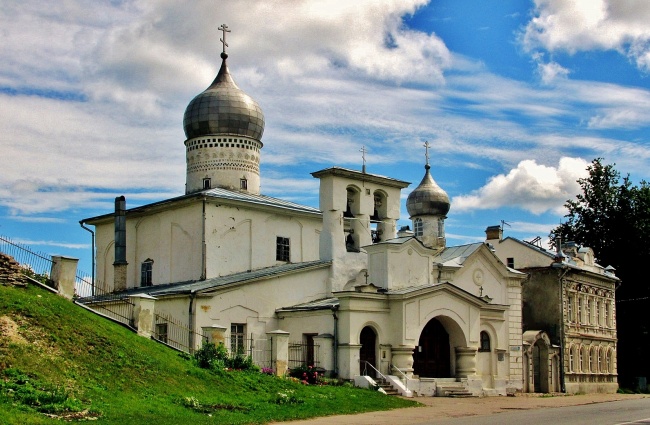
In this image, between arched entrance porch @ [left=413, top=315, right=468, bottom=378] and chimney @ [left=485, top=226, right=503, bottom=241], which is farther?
chimney @ [left=485, top=226, right=503, bottom=241]

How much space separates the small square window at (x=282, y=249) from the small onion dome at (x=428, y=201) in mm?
13012

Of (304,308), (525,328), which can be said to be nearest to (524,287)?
(525,328)

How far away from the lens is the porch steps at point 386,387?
27.1 meters

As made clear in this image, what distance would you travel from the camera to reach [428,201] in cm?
4519

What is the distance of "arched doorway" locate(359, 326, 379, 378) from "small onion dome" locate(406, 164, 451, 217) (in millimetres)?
17305

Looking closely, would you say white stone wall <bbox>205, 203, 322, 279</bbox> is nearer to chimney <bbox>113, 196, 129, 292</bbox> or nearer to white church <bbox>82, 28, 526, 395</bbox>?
white church <bbox>82, 28, 526, 395</bbox>

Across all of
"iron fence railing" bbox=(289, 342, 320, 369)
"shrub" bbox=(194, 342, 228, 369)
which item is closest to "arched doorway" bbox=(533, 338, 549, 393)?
"iron fence railing" bbox=(289, 342, 320, 369)

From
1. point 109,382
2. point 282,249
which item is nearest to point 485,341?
point 282,249

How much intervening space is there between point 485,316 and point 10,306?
61.5 feet

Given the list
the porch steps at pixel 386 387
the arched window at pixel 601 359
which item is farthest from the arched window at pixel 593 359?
the porch steps at pixel 386 387

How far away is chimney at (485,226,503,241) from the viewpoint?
42.4 m

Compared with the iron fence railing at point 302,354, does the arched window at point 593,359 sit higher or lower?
lower

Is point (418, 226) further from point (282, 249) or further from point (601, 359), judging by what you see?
point (282, 249)

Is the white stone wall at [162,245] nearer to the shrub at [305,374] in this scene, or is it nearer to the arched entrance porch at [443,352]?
the shrub at [305,374]
